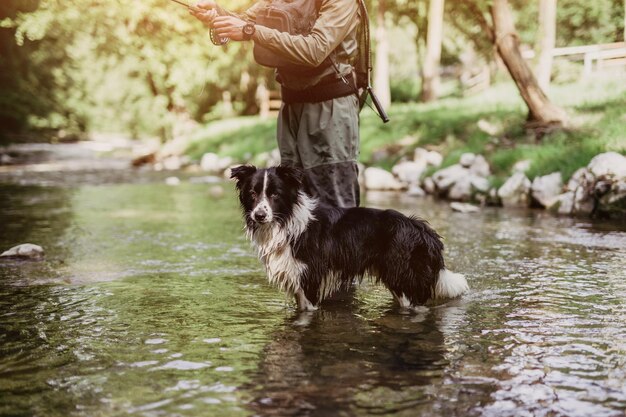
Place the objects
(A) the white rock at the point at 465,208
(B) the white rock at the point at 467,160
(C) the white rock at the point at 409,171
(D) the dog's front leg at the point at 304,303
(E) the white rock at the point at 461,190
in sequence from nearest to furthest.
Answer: (D) the dog's front leg at the point at 304,303, (A) the white rock at the point at 465,208, (E) the white rock at the point at 461,190, (B) the white rock at the point at 467,160, (C) the white rock at the point at 409,171

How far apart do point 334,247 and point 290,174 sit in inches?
25.8

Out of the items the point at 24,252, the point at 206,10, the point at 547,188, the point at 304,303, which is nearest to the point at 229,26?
the point at 206,10

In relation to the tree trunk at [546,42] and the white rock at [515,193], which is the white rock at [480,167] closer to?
the white rock at [515,193]

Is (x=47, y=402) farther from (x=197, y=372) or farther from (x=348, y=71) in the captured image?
(x=348, y=71)

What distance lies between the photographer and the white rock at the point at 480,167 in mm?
13414

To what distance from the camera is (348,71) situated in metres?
→ 5.49

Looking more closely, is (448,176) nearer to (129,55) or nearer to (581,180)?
(581,180)

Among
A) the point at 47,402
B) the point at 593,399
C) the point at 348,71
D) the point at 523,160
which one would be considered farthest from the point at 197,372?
the point at 523,160

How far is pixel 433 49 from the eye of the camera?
81.1 ft

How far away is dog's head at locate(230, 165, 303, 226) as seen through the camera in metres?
4.79

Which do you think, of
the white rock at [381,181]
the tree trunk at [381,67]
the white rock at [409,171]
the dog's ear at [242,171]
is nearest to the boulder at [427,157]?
the white rock at [409,171]

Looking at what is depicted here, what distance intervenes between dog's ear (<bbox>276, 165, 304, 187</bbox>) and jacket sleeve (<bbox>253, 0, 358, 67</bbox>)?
31.3 inches

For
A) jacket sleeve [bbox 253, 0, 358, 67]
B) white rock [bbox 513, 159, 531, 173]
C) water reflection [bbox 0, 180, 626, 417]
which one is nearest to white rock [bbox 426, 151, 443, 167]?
white rock [bbox 513, 159, 531, 173]

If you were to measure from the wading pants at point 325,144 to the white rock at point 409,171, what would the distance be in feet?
29.3
